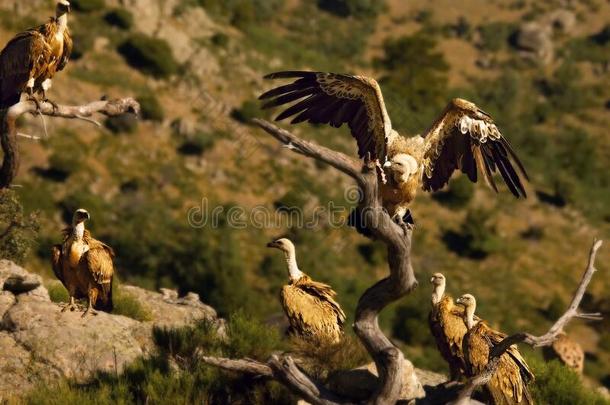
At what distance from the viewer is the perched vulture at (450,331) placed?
12805 mm

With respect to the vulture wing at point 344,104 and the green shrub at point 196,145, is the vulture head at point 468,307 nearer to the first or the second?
the vulture wing at point 344,104

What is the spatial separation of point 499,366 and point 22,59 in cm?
665

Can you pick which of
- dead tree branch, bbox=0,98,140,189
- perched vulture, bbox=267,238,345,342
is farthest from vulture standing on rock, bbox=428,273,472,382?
dead tree branch, bbox=0,98,140,189

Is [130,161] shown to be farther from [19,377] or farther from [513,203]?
[19,377]

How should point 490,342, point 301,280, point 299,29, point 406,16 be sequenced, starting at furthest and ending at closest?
1. point 406,16
2. point 299,29
3. point 301,280
4. point 490,342

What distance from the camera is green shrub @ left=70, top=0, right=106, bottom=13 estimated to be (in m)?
49.0

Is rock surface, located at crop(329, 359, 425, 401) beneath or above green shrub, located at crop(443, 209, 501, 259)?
above

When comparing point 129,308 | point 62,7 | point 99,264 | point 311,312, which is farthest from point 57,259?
point 62,7

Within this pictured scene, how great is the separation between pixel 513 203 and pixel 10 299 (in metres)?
38.6

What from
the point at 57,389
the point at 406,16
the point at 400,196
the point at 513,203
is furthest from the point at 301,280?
the point at 406,16

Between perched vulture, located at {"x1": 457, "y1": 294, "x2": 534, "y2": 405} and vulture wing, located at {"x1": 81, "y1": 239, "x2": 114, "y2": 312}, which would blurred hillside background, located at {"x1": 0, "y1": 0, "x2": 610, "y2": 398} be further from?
perched vulture, located at {"x1": 457, "y1": 294, "x2": 534, "y2": 405}

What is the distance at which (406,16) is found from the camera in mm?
72688

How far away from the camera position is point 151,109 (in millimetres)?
44438

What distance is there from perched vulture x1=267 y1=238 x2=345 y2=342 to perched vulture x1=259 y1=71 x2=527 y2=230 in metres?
1.59
